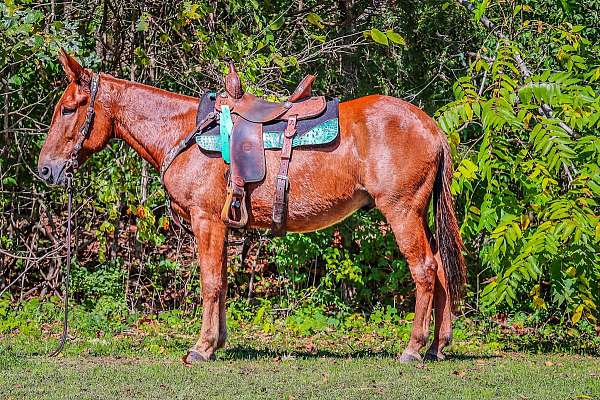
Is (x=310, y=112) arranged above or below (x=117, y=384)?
above

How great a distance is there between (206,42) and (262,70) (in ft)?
2.24

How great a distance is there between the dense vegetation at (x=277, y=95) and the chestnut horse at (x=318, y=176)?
50.1 inches

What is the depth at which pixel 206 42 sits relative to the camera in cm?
932

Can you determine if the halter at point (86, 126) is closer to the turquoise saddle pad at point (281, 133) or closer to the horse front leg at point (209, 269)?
the turquoise saddle pad at point (281, 133)

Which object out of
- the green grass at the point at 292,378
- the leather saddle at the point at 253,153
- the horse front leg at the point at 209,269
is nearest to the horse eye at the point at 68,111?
the leather saddle at the point at 253,153

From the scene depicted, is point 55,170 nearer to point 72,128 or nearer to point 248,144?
point 72,128

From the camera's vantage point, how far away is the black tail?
23.9ft

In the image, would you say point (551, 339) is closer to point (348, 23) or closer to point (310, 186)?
point (310, 186)

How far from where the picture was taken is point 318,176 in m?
7.27

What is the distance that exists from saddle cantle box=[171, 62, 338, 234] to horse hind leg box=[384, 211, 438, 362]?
872mm

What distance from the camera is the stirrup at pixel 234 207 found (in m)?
7.22

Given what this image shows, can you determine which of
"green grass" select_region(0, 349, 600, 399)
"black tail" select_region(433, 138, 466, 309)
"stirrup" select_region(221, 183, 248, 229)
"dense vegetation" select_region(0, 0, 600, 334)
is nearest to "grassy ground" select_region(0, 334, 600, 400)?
"green grass" select_region(0, 349, 600, 399)

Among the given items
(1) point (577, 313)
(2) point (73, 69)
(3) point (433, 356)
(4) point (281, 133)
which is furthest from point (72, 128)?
(1) point (577, 313)

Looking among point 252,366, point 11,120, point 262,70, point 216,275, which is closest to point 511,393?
point 252,366
